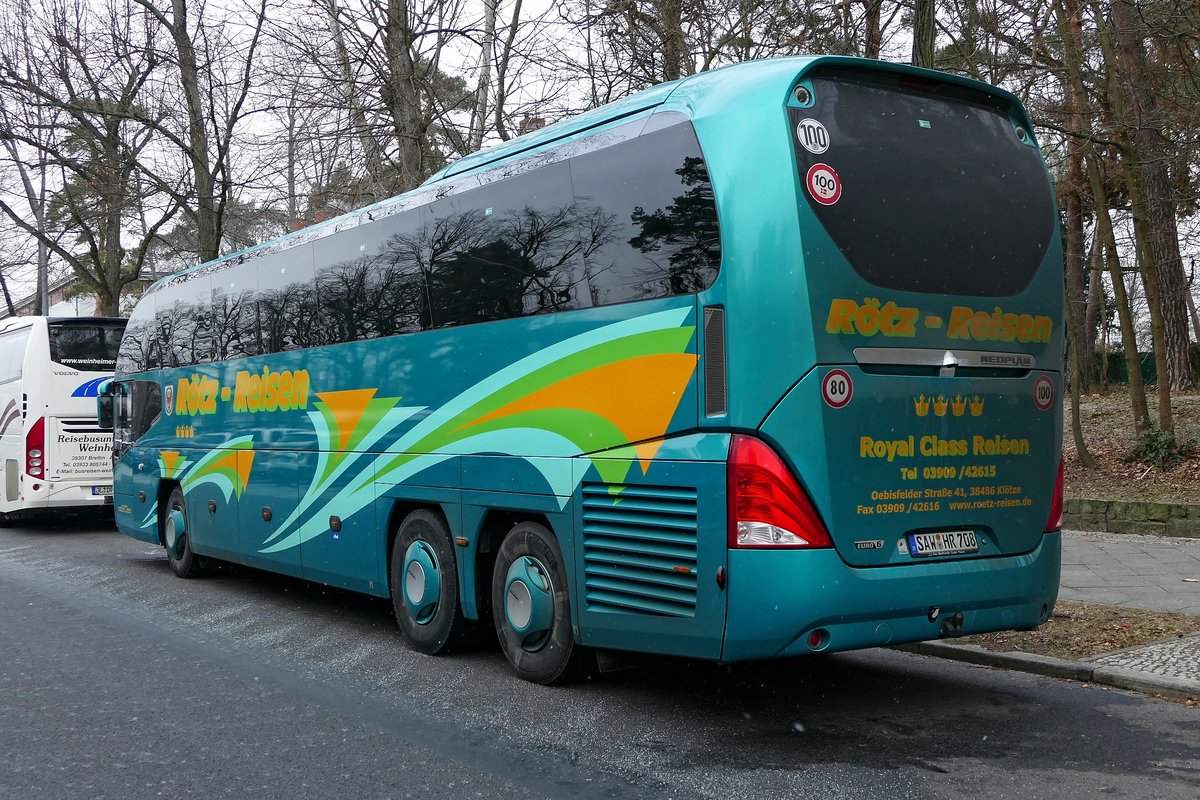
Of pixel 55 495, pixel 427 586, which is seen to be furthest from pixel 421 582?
pixel 55 495

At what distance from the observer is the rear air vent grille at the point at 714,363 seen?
5.59 meters

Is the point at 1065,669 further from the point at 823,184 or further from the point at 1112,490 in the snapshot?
the point at 1112,490

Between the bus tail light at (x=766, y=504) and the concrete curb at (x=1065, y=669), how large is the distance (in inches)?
96.8

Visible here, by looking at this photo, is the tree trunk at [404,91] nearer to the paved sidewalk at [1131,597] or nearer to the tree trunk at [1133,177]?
the tree trunk at [1133,177]

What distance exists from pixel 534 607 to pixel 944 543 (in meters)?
2.43

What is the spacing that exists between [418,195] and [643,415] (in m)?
3.36

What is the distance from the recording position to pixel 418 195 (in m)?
8.51

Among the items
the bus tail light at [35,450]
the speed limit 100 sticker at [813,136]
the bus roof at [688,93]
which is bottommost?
the bus tail light at [35,450]

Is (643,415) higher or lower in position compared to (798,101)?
lower

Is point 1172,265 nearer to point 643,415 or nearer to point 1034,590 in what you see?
point 1034,590

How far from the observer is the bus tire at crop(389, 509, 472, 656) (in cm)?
786

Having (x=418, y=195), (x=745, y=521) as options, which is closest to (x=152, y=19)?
(x=418, y=195)

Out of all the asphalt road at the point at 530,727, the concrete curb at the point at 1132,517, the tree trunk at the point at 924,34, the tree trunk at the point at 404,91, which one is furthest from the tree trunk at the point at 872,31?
the asphalt road at the point at 530,727

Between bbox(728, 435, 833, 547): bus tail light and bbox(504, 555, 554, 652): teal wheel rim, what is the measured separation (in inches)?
68.2
